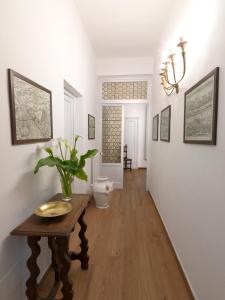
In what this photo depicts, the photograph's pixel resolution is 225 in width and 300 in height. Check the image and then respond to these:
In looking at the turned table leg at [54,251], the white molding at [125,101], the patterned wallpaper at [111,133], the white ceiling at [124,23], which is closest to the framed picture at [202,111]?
the turned table leg at [54,251]

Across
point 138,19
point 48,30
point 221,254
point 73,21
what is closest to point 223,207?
point 221,254

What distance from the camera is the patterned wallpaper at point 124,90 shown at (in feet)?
14.0

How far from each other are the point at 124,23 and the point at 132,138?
185 inches

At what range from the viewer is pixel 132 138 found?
284 inches

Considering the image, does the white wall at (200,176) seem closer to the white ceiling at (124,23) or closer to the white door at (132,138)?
the white ceiling at (124,23)

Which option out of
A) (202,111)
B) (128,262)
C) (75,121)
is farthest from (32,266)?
(75,121)

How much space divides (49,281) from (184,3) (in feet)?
10.1

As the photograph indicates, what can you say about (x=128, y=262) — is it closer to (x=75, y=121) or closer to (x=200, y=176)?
(x=200, y=176)

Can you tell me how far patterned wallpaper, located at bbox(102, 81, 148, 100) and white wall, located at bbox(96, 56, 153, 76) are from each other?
263mm

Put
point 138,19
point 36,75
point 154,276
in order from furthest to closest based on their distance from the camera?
point 138,19 → point 154,276 → point 36,75

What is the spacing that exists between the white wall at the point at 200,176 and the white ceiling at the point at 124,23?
1.87 feet

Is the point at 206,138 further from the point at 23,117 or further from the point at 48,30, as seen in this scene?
the point at 48,30

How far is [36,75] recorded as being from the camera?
1.44m

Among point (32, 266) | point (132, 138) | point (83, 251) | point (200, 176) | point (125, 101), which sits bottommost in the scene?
point (83, 251)
